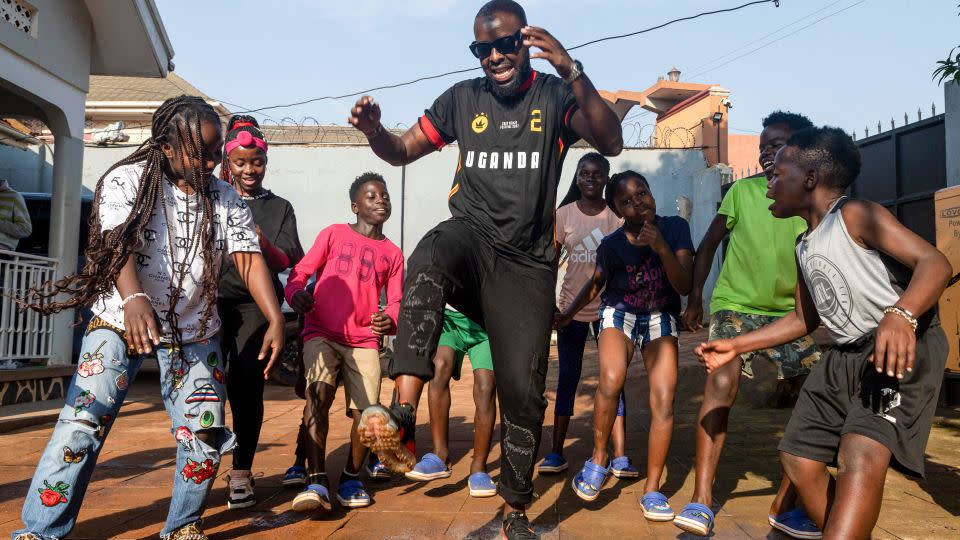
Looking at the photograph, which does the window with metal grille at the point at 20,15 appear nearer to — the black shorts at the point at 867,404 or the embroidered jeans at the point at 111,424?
the embroidered jeans at the point at 111,424

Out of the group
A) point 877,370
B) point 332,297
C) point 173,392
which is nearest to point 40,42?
point 332,297

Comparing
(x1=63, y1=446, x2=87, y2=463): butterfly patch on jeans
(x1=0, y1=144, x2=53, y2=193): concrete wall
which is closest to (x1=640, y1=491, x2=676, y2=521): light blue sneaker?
Answer: (x1=63, y1=446, x2=87, y2=463): butterfly patch on jeans

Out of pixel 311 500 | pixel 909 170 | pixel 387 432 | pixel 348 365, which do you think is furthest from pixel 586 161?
pixel 909 170

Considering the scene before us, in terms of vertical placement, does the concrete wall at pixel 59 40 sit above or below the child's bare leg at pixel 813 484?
above

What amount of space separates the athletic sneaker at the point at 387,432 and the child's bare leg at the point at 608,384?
2.00 metres

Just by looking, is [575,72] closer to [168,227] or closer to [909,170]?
[168,227]

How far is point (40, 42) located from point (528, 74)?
24.4ft

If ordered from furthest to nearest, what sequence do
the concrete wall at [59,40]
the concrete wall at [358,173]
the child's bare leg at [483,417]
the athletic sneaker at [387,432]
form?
the concrete wall at [358,173], the concrete wall at [59,40], the child's bare leg at [483,417], the athletic sneaker at [387,432]

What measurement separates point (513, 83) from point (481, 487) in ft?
7.14

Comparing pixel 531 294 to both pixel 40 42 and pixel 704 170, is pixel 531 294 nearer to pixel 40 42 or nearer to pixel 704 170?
pixel 40 42

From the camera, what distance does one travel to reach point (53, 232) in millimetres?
9305

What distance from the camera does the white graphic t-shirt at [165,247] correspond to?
10.6 feet

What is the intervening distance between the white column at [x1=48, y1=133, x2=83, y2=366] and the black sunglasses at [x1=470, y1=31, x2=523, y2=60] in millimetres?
7511

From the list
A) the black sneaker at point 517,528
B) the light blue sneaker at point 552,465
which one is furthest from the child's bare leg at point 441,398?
the black sneaker at point 517,528
